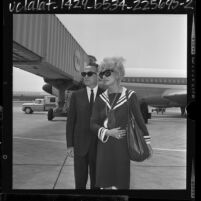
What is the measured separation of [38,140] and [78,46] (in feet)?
4.10

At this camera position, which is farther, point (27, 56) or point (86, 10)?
point (27, 56)

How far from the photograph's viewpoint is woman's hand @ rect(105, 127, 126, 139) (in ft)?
11.4

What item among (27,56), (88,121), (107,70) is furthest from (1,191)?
(107,70)

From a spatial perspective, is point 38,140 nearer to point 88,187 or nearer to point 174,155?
point 88,187

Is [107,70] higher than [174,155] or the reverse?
higher

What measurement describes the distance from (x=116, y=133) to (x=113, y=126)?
0.09 metres

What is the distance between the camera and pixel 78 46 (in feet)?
11.6

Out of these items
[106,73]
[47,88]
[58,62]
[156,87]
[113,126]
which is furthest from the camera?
[156,87]

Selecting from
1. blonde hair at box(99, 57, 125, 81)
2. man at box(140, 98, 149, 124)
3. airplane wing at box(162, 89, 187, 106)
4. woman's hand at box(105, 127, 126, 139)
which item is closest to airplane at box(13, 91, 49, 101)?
blonde hair at box(99, 57, 125, 81)

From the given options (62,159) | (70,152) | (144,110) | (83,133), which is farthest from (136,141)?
(62,159)

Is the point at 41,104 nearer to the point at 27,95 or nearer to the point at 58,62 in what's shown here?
the point at 27,95

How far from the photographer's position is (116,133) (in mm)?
3469

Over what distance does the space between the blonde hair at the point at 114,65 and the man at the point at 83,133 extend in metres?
0.10

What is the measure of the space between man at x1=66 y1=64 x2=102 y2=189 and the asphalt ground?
8 cm
